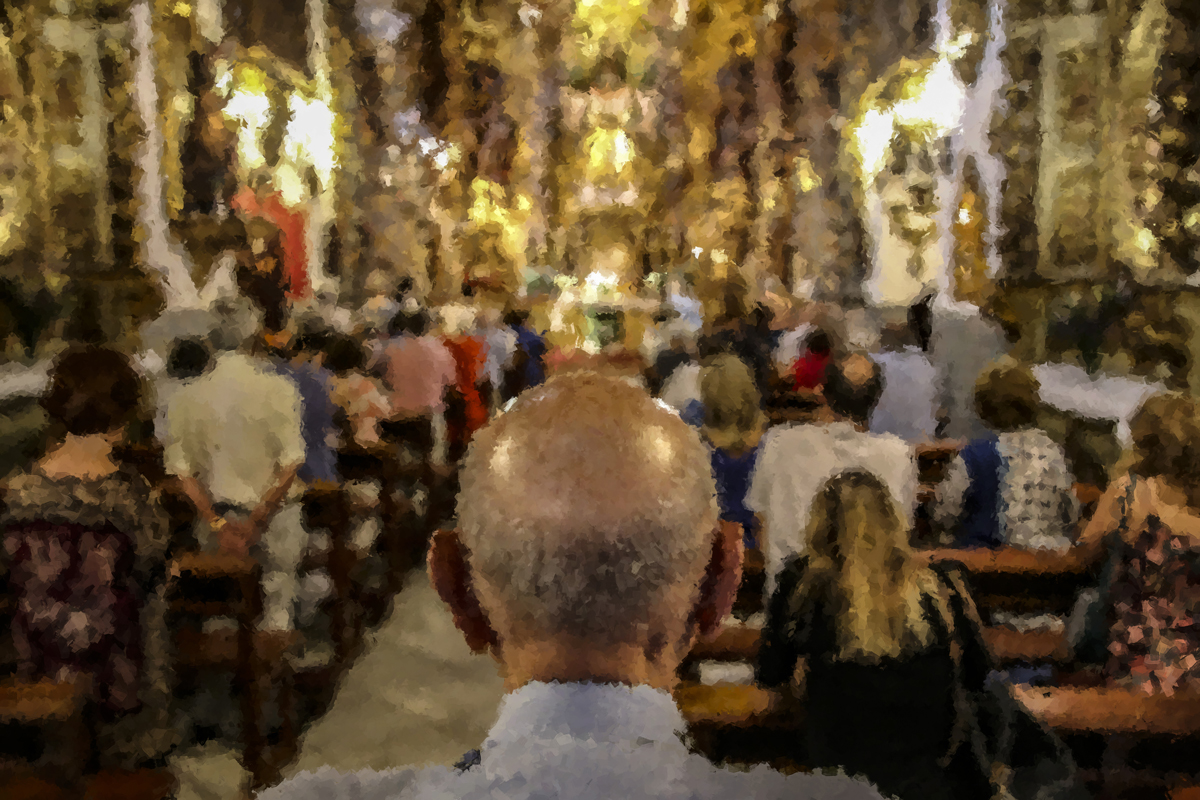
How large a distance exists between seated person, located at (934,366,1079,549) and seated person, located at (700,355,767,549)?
2.69 ft

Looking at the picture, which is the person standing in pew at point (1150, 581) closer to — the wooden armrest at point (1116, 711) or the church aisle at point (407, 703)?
the wooden armrest at point (1116, 711)

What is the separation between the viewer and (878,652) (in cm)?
Result: 188

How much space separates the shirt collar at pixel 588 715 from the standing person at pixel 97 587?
1863mm

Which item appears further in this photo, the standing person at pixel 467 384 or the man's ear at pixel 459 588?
the standing person at pixel 467 384

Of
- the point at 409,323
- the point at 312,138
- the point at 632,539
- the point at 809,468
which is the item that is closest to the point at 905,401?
the point at 809,468

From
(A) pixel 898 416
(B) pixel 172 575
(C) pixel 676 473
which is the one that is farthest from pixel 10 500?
(A) pixel 898 416

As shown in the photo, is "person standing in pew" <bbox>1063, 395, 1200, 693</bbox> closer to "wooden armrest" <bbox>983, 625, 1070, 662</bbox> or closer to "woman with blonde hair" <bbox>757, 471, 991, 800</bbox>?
"wooden armrest" <bbox>983, 625, 1070, 662</bbox>

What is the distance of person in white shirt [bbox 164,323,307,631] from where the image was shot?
3.41 metres

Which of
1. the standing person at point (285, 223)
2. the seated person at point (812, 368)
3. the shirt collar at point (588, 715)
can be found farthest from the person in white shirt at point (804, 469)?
the standing person at point (285, 223)

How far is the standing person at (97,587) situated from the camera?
2.25 meters

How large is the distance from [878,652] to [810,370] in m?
3.16

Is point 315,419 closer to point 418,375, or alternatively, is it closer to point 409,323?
point 418,375

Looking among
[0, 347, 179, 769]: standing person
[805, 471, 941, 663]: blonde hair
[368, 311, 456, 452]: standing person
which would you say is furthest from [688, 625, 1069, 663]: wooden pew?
[368, 311, 456, 452]: standing person

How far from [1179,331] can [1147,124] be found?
1629 millimetres
